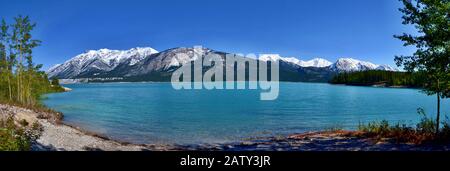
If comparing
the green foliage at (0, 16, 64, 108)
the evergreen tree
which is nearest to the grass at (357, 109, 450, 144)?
the evergreen tree

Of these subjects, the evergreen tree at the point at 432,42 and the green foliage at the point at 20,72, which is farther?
the green foliage at the point at 20,72

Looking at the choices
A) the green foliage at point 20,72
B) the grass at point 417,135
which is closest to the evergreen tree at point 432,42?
the grass at point 417,135

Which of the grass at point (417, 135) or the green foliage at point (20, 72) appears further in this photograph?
the green foliage at point (20, 72)

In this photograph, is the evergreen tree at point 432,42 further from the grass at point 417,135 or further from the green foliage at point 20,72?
the green foliage at point 20,72

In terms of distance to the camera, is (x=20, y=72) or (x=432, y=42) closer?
(x=432, y=42)

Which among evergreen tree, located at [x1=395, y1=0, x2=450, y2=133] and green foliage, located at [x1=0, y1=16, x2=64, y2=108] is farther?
green foliage, located at [x1=0, y1=16, x2=64, y2=108]

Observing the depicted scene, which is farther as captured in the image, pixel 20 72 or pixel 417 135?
pixel 20 72

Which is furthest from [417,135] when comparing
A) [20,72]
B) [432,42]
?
[20,72]

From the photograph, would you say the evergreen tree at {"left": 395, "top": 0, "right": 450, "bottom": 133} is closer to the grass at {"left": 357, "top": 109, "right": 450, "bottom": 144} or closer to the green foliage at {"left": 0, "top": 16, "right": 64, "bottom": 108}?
the grass at {"left": 357, "top": 109, "right": 450, "bottom": 144}

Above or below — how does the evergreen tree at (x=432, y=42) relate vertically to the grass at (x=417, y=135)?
above

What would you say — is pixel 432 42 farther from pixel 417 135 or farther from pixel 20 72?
pixel 20 72
